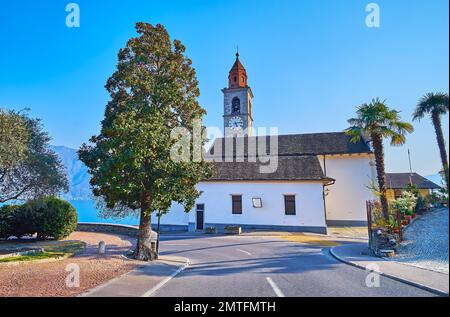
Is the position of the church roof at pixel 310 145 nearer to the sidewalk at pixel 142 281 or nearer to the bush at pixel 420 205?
the bush at pixel 420 205

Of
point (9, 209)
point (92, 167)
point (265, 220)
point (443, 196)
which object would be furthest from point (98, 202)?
point (443, 196)

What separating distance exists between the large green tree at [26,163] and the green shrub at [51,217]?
7.13 ft

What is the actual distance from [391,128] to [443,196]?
870 centimetres

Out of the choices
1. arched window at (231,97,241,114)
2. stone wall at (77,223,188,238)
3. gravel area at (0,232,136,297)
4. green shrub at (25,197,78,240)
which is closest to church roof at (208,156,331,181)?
stone wall at (77,223,188,238)

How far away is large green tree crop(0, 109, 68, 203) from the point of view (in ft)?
58.1

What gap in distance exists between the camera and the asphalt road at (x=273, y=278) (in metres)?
7.61

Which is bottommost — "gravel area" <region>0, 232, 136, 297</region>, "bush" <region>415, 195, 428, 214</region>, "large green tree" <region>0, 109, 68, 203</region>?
"gravel area" <region>0, 232, 136, 297</region>

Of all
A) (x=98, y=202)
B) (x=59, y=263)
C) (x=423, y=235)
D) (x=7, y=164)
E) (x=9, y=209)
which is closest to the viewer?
(x=59, y=263)

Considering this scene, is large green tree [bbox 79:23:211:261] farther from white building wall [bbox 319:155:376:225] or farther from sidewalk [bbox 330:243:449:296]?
white building wall [bbox 319:155:376:225]

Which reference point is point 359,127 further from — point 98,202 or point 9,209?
point 98,202

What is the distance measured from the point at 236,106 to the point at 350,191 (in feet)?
69.1

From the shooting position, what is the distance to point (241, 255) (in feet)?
49.0

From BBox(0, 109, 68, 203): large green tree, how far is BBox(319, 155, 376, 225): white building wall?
3042 centimetres

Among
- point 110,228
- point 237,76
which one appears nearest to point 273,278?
point 110,228
